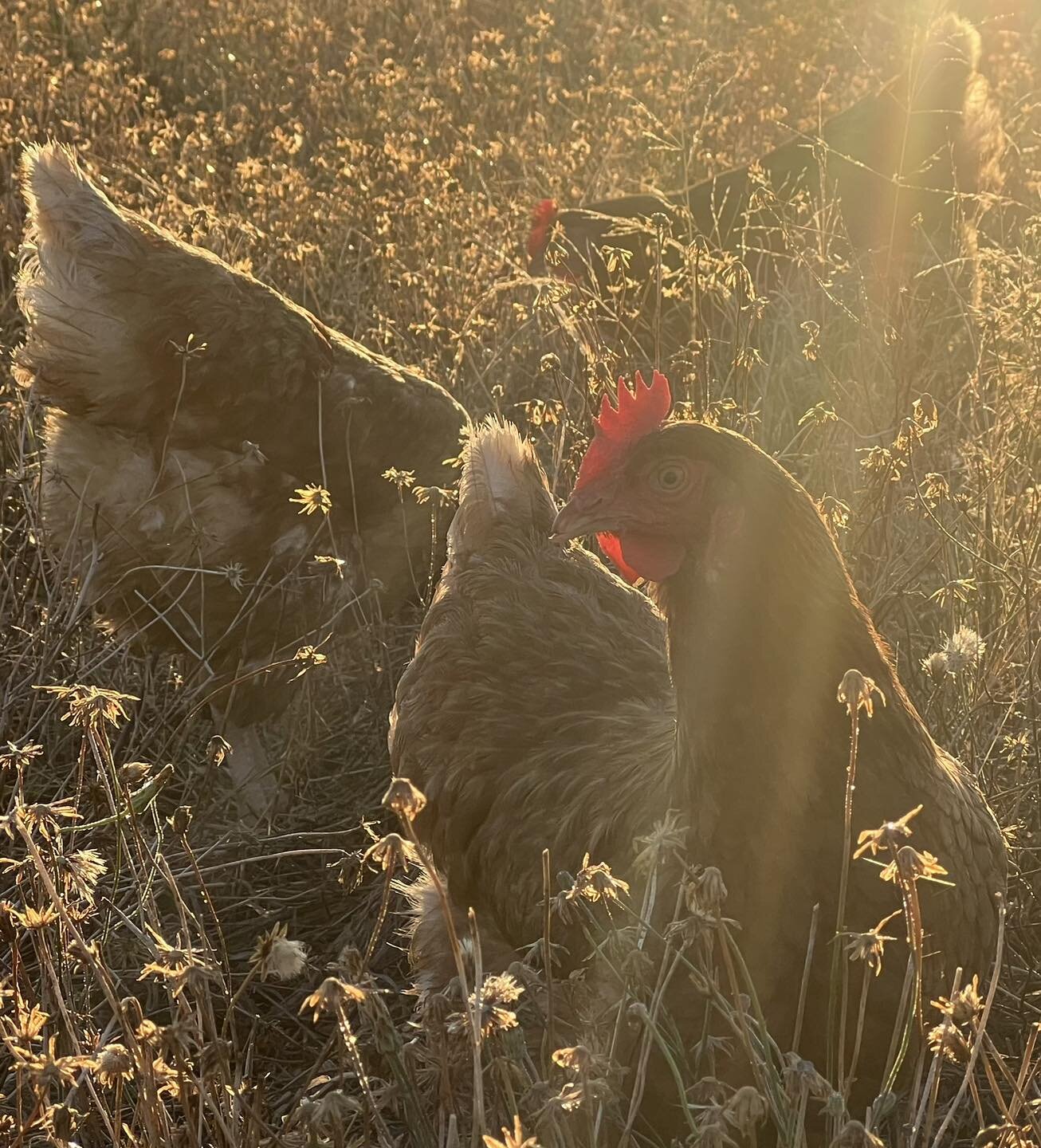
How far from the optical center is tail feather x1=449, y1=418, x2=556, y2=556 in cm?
362

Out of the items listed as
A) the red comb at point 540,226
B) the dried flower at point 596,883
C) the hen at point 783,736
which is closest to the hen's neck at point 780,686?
the hen at point 783,736

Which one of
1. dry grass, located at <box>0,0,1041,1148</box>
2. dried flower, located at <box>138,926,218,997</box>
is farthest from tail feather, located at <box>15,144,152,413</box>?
dried flower, located at <box>138,926,218,997</box>

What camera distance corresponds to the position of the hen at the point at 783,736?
2.15 m

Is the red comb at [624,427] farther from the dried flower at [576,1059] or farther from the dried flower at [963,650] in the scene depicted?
the dried flower at [576,1059]

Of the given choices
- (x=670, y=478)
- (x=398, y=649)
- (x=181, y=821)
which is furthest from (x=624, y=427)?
(x=398, y=649)

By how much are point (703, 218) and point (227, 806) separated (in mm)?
4500

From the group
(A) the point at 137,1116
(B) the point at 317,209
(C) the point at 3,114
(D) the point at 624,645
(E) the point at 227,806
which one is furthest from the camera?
(C) the point at 3,114

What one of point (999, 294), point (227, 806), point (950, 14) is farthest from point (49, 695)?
point (950, 14)

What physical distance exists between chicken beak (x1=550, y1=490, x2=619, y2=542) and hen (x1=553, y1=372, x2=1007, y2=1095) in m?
0.03

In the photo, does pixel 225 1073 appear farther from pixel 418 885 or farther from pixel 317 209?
pixel 317 209

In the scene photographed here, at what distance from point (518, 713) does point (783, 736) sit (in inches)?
42.3

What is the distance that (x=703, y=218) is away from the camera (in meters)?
7.20

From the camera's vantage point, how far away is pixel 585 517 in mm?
2404

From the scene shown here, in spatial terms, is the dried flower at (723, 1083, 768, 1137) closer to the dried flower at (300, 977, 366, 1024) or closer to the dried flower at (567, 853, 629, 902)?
the dried flower at (567, 853, 629, 902)
